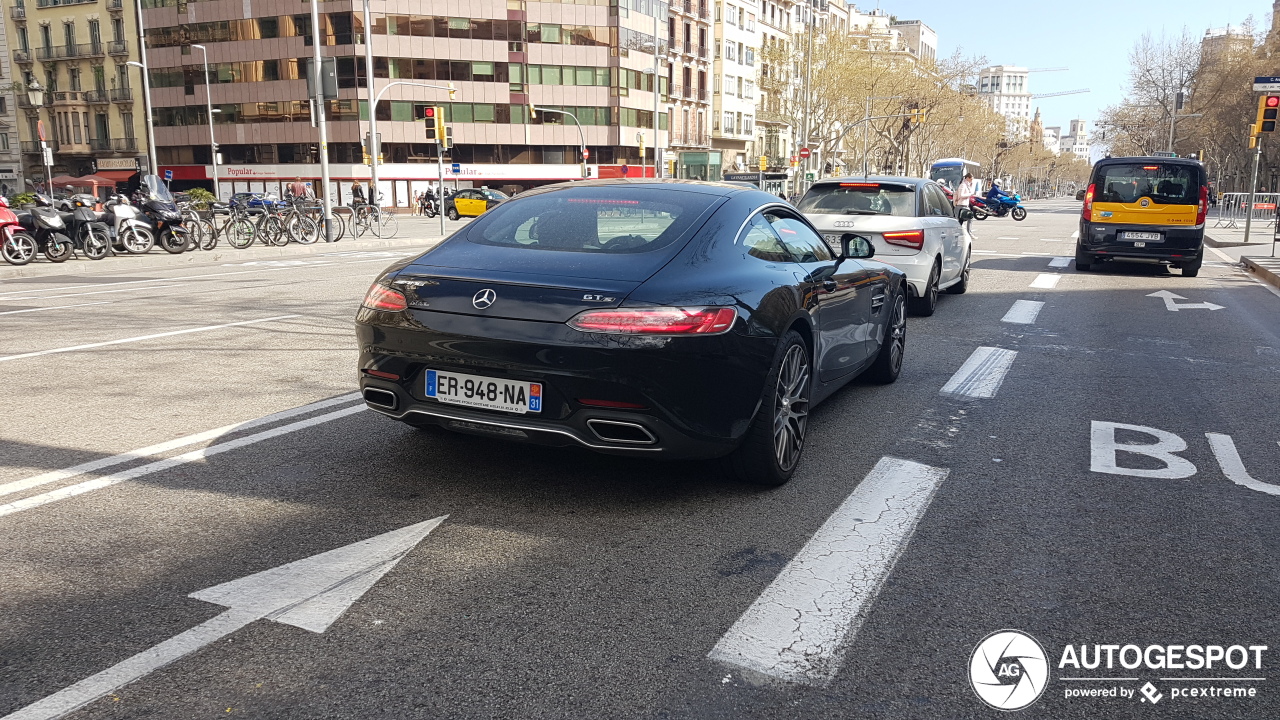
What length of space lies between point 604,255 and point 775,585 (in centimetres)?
160

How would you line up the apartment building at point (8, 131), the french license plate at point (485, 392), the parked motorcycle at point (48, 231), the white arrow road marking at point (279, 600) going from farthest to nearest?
the apartment building at point (8, 131)
the parked motorcycle at point (48, 231)
the french license plate at point (485, 392)
the white arrow road marking at point (279, 600)

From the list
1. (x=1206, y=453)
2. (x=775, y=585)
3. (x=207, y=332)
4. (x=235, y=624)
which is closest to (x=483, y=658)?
(x=235, y=624)

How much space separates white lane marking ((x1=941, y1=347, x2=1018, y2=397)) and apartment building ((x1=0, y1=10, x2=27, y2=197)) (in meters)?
85.0

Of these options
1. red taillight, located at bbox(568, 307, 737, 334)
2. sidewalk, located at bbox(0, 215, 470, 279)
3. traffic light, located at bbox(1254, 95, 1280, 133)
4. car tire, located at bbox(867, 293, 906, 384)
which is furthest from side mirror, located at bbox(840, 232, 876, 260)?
traffic light, located at bbox(1254, 95, 1280, 133)

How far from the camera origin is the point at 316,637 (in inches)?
119

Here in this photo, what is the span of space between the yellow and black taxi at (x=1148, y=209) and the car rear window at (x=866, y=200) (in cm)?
652

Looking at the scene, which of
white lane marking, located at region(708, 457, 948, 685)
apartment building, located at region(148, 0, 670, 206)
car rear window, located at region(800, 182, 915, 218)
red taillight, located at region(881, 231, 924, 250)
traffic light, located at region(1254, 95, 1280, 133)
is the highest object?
apartment building, located at region(148, 0, 670, 206)

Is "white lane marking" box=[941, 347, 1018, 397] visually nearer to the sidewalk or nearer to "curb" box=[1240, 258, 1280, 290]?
"curb" box=[1240, 258, 1280, 290]

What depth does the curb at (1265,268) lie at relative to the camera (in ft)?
51.1

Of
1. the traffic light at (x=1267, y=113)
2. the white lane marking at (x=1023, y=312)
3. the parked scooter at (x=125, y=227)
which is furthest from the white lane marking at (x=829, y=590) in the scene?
the traffic light at (x=1267, y=113)

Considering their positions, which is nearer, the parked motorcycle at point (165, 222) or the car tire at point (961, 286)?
the car tire at point (961, 286)

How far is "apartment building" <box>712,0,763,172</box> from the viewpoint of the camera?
Answer: 8244 cm

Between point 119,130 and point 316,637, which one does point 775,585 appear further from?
point 119,130

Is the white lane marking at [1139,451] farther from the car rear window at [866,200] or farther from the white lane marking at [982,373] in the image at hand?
the car rear window at [866,200]
